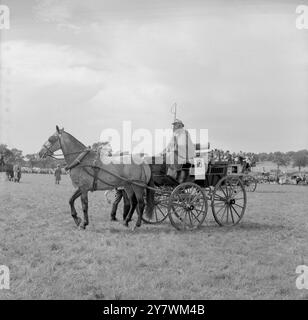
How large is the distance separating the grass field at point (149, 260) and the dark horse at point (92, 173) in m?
0.77

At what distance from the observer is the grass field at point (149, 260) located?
18.3 feet

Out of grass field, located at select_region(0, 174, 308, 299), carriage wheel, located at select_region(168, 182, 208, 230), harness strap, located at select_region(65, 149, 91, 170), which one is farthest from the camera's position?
harness strap, located at select_region(65, 149, 91, 170)

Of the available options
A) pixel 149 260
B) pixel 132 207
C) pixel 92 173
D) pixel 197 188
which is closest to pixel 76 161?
pixel 92 173

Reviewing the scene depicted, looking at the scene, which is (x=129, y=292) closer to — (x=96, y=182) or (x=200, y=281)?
(x=200, y=281)

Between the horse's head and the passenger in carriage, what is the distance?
2.77 meters

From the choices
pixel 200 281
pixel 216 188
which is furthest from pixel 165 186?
pixel 200 281

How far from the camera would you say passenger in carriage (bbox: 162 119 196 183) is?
10.4m

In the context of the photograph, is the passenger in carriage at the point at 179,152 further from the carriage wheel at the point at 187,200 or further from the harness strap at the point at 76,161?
the harness strap at the point at 76,161

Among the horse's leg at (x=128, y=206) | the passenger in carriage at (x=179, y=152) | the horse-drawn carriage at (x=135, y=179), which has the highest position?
the passenger in carriage at (x=179, y=152)

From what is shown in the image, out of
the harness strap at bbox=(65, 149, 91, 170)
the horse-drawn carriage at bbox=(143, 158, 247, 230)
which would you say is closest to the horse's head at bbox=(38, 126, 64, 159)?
the harness strap at bbox=(65, 149, 91, 170)

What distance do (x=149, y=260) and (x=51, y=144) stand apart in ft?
15.6

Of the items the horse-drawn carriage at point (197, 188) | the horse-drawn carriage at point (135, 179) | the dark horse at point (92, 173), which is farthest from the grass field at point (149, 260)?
the dark horse at point (92, 173)

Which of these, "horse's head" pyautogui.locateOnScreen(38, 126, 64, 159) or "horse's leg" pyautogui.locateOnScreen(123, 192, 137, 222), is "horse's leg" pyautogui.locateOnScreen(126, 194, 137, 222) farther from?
"horse's head" pyautogui.locateOnScreen(38, 126, 64, 159)

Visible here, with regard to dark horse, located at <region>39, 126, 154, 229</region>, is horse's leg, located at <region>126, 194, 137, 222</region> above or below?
below
